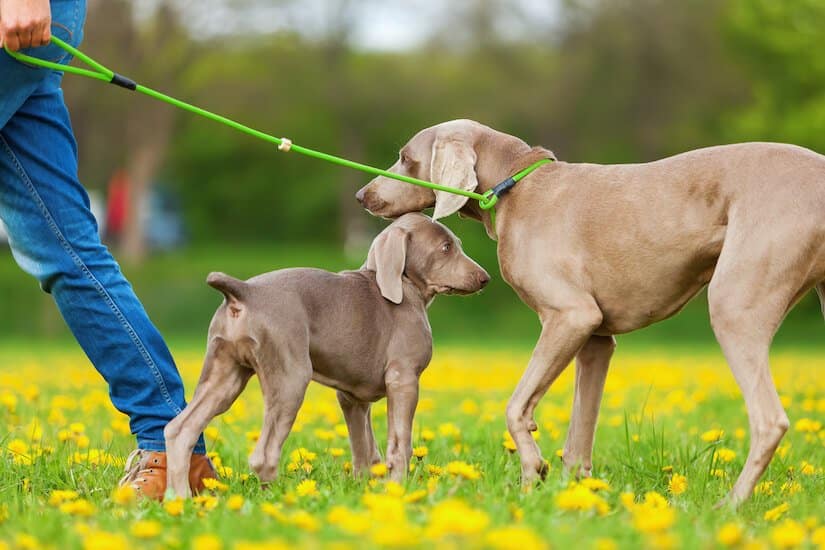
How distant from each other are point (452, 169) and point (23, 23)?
1.79 meters

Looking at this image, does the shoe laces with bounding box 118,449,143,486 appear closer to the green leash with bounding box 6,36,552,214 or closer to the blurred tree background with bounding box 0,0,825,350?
the green leash with bounding box 6,36,552,214

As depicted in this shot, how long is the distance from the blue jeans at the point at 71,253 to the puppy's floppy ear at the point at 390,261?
956 millimetres

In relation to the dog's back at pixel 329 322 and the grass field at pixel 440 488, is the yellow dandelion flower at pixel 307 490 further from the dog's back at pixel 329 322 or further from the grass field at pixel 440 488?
the dog's back at pixel 329 322

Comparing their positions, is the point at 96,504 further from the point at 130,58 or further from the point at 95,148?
the point at 95,148

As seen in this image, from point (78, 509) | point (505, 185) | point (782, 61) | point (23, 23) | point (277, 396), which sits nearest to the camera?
point (78, 509)

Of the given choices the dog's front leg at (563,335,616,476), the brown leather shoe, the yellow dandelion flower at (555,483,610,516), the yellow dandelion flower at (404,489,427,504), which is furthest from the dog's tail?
the dog's front leg at (563,335,616,476)

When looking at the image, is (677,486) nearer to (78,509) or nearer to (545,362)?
(545,362)

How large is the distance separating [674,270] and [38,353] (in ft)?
40.6

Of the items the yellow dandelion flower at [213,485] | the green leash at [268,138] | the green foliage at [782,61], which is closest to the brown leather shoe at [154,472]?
the yellow dandelion flower at [213,485]

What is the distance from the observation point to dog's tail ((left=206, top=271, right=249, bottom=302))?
3.94 metres

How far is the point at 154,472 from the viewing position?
4.22 meters

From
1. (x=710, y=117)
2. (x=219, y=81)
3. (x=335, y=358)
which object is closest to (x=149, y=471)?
(x=335, y=358)

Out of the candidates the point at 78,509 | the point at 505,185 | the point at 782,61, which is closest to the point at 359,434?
the point at 505,185

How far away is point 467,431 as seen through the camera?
232 inches
